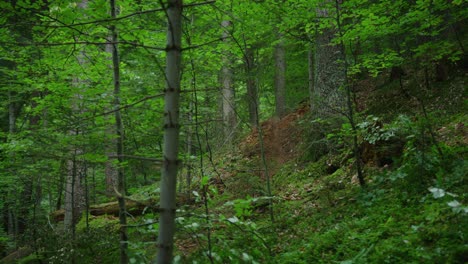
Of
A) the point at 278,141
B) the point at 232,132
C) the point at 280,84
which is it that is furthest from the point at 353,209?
the point at 280,84

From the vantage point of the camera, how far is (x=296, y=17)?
241 inches

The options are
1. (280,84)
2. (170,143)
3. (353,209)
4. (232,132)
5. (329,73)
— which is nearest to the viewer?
(170,143)

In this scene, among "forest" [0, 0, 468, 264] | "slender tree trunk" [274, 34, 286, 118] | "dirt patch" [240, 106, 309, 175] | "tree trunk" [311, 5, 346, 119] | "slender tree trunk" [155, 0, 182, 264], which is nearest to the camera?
"slender tree trunk" [155, 0, 182, 264]

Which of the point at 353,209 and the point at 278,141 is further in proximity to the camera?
the point at 278,141

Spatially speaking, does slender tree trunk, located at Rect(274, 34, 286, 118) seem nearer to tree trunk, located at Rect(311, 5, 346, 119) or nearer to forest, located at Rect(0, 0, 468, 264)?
forest, located at Rect(0, 0, 468, 264)

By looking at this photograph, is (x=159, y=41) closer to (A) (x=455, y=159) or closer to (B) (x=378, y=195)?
(B) (x=378, y=195)

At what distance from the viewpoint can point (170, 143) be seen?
182 cm

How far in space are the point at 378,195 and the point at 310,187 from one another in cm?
216

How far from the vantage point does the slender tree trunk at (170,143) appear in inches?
70.1

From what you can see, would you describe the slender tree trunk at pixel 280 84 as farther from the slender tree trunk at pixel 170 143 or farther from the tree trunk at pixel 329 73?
the slender tree trunk at pixel 170 143

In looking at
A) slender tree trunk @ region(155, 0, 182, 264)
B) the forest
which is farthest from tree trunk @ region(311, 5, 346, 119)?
slender tree trunk @ region(155, 0, 182, 264)

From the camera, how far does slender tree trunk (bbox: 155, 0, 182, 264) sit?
1781mm

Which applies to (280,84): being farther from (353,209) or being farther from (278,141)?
(353,209)

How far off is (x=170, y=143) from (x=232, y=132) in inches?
174
